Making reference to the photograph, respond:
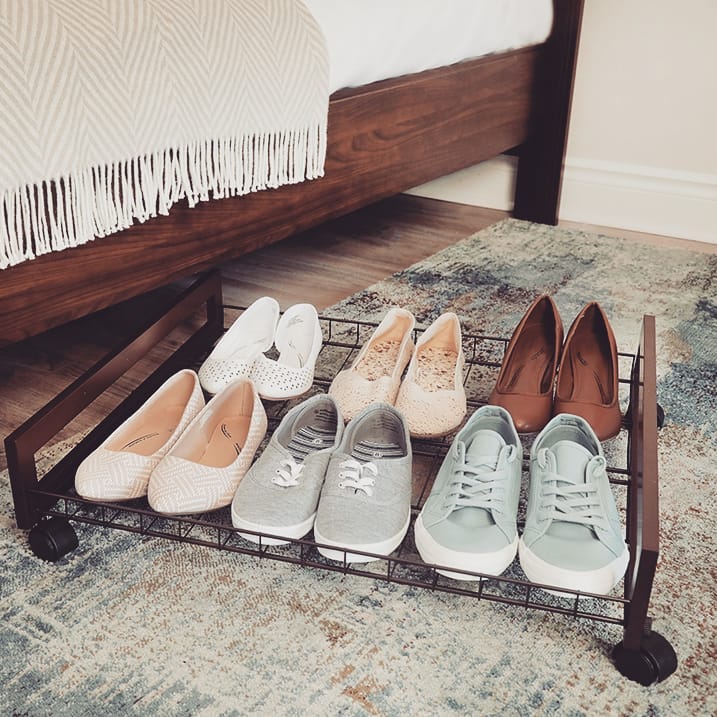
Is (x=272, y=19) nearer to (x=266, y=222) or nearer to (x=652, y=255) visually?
(x=266, y=222)

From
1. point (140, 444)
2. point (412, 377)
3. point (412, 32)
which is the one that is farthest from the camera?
point (412, 32)

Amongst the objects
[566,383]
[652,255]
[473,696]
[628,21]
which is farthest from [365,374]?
[628,21]

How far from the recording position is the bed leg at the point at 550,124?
2268 millimetres

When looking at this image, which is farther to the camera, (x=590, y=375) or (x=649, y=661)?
(x=590, y=375)

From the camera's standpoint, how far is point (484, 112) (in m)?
2.09

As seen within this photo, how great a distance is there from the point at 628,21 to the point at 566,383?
1495 mm

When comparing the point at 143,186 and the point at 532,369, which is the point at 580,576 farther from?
the point at 143,186

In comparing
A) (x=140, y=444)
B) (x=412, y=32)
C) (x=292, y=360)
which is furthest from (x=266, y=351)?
(x=412, y=32)

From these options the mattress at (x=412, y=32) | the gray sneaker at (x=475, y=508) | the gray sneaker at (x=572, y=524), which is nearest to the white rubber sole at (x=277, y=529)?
the gray sneaker at (x=475, y=508)

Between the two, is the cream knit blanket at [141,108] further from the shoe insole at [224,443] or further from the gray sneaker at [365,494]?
the gray sneaker at [365,494]

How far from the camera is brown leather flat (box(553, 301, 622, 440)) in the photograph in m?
1.12

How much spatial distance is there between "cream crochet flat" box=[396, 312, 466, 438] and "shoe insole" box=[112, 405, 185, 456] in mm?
291

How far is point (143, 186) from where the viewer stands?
1175mm

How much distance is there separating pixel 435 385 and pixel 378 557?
1.22ft
